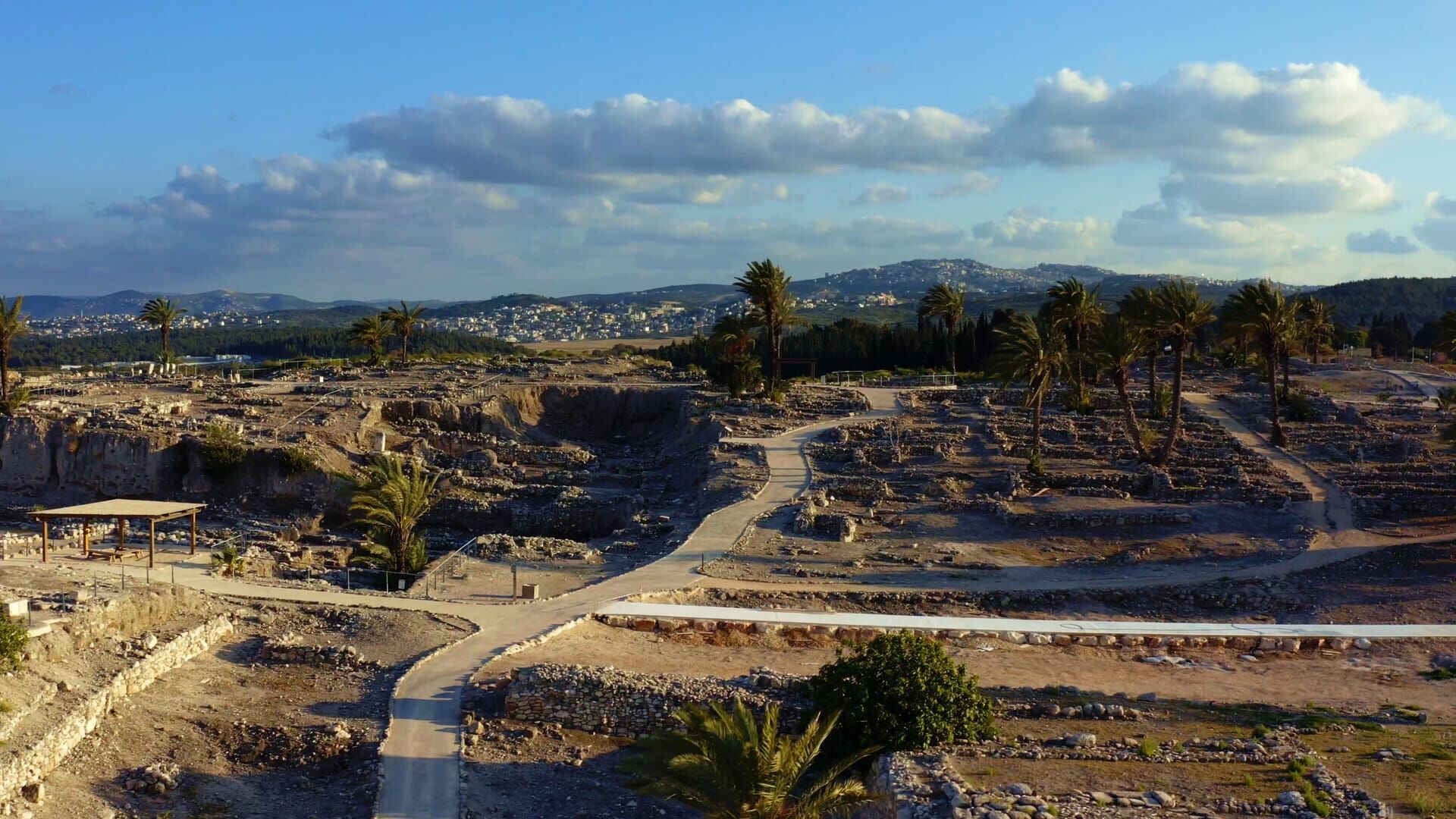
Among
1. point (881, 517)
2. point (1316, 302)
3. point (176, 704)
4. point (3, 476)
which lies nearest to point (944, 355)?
point (1316, 302)

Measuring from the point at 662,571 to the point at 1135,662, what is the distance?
11592 millimetres

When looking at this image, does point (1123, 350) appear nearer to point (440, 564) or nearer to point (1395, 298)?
point (440, 564)

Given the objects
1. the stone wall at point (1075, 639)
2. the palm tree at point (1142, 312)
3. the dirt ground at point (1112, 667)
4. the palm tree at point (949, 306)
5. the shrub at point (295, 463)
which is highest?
the palm tree at point (949, 306)

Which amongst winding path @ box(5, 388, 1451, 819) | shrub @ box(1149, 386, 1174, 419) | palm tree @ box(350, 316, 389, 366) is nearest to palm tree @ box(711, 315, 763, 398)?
winding path @ box(5, 388, 1451, 819)

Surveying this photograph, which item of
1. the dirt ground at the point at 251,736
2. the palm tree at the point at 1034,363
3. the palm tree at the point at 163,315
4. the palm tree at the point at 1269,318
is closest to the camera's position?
the dirt ground at the point at 251,736

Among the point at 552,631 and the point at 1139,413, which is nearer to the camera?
the point at 552,631

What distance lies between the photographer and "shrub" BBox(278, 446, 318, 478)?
42.8m

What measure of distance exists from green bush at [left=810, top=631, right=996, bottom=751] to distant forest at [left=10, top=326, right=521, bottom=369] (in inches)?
4467

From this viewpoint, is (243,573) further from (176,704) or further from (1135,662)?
(1135,662)

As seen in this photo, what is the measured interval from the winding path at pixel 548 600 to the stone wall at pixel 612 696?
128 centimetres

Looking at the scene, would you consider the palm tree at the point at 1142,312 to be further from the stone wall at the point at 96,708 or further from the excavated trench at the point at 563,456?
the stone wall at the point at 96,708

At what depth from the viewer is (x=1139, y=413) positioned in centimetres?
5231

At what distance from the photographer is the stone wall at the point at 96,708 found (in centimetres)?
1580

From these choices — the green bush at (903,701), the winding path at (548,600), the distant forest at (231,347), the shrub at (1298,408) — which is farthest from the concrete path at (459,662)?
the distant forest at (231,347)
